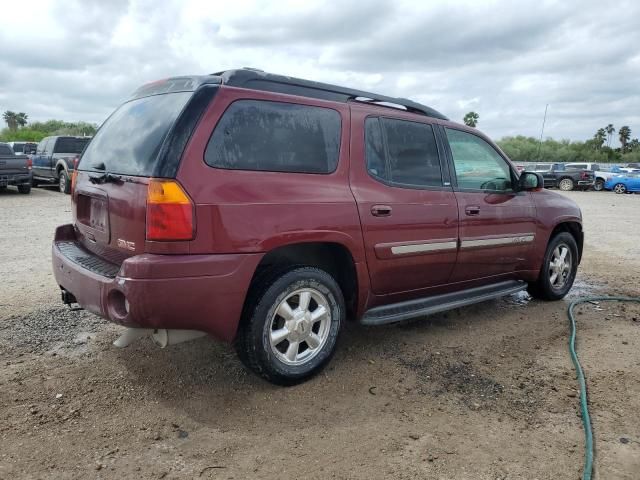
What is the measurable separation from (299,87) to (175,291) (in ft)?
5.14

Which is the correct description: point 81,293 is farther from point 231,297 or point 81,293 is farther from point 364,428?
point 364,428

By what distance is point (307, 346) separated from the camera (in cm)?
355

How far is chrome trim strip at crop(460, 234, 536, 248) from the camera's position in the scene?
4.36 metres

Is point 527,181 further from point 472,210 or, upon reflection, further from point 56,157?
point 56,157

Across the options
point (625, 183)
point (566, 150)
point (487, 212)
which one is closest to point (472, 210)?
point (487, 212)

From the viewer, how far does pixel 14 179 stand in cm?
1541

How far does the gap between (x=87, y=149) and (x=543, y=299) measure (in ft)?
14.8

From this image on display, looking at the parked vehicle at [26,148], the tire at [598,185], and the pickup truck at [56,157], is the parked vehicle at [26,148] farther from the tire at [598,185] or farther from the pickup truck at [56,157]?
the tire at [598,185]

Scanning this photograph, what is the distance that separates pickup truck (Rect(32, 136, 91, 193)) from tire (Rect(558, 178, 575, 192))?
71.2ft

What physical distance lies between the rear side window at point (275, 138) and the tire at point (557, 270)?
2.92 meters

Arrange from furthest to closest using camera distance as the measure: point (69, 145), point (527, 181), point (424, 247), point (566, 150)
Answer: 1. point (566, 150)
2. point (69, 145)
3. point (527, 181)
4. point (424, 247)

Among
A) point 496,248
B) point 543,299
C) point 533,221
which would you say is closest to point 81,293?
A: point 496,248

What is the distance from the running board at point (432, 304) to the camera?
377 cm

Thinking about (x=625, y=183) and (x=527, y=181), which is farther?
(x=625, y=183)
